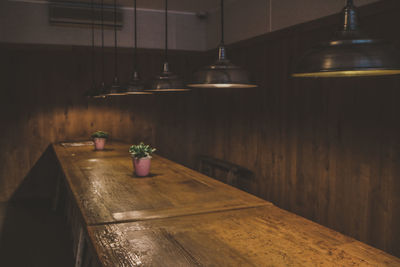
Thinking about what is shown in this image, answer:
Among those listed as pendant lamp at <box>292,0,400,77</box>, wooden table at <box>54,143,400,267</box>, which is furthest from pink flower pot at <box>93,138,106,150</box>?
pendant lamp at <box>292,0,400,77</box>

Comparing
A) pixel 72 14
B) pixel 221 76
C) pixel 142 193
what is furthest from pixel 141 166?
pixel 72 14

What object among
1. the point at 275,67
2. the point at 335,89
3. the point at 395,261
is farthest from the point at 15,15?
the point at 395,261

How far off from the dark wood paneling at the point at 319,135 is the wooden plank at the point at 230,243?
893 millimetres

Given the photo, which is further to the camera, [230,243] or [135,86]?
[135,86]

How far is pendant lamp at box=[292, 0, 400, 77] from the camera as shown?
1.31m

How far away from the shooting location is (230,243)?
1.92 m

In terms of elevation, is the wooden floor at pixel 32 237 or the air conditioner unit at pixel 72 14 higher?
the air conditioner unit at pixel 72 14

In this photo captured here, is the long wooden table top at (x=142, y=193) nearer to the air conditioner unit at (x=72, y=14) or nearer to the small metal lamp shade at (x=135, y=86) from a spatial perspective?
the small metal lamp shade at (x=135, y=86)

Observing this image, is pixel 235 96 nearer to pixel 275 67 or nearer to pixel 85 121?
pixel 275 67

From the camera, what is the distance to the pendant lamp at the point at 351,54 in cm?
131

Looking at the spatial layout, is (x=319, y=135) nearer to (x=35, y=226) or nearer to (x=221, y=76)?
(x=221, y=76)

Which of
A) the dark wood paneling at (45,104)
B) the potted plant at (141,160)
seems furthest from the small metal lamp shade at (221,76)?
the dark wood paneling at (45,104)

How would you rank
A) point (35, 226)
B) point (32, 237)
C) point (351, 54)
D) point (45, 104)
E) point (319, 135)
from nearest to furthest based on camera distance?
point (351, 54), point (319, 135), point (32, 237), point (35, 226), point (45, 104)

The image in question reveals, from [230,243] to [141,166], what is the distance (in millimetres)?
1683
